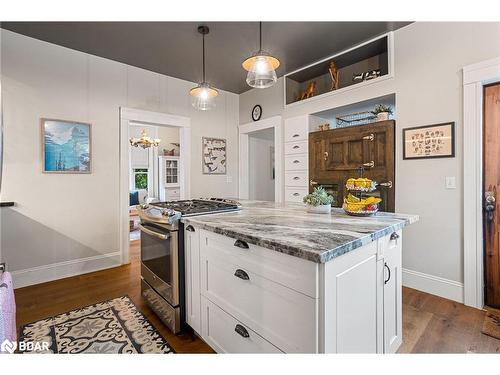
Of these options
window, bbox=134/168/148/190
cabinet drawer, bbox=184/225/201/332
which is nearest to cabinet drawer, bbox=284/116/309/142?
cabinet drawer, bbox=184/225/201/332

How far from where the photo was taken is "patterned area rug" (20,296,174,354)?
1609mm

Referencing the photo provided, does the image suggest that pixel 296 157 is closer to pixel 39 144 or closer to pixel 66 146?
pixel 66 146

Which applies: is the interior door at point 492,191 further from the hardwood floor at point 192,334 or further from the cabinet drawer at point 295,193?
the cabinet drawer at point 295,193

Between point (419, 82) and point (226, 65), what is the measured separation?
2220 mm

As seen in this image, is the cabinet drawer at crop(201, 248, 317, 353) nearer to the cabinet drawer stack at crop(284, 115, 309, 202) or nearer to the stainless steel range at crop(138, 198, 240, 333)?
the stainless steel range at crop(138, 198, 240, 333)

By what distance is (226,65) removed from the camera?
10.9ft

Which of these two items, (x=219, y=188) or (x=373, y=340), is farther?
→ (x=219, y=188)

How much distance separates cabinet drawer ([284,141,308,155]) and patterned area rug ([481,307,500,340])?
92.3 inches

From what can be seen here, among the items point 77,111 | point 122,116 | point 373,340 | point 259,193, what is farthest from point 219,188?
point 373,340

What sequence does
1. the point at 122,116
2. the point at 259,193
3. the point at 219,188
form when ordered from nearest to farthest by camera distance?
the point at 122,116, the point at 219,188, the point at 259,193

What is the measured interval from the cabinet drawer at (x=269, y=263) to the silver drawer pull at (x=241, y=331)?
32 centimetres

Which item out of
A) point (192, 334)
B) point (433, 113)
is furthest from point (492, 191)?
point (192, 334)

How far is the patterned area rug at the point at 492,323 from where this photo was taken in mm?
1732
